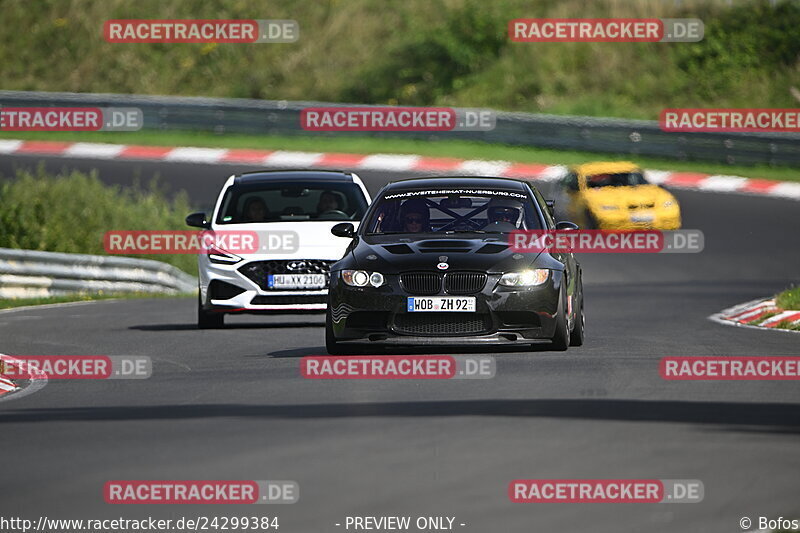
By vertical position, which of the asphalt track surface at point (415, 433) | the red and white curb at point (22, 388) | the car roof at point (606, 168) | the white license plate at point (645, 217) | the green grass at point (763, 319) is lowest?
the asphalt track surface at point (415, 433)

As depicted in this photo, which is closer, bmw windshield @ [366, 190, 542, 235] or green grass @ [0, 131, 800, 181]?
bmw windshield @ [366, 190, 542, 235]

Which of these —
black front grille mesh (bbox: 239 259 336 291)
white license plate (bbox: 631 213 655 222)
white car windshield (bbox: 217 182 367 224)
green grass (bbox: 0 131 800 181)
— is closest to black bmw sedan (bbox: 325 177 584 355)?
black front grille mesh (bbox: 239 259 336 291)

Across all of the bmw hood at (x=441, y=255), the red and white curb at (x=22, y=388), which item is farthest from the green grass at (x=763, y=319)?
the red and white curb at (x=22, y=388)

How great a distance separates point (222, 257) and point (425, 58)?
29.1 m

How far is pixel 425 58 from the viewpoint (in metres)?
44.9

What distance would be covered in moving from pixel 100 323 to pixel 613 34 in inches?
1120

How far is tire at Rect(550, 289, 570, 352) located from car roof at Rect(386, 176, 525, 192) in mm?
1596

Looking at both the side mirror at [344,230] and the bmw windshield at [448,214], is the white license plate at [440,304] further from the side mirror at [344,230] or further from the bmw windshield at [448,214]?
the side mirror at [344,230]

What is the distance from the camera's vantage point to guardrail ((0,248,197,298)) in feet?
73.7

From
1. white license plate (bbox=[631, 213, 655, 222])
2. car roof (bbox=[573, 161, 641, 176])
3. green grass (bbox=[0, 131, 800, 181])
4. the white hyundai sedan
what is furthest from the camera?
green grass (bbox=[0, 131, 800, 181])

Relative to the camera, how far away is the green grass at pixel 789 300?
1745cm

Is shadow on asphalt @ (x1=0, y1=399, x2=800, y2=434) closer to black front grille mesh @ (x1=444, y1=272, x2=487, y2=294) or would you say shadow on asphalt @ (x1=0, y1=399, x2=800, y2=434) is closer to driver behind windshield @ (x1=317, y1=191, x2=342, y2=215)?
black front grille mesh @ (x1=444, y1=272, x2=487, y2=294)

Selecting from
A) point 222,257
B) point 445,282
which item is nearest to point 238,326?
point 222,257

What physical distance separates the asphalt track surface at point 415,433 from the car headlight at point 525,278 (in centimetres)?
60
